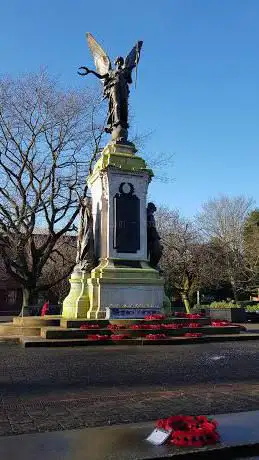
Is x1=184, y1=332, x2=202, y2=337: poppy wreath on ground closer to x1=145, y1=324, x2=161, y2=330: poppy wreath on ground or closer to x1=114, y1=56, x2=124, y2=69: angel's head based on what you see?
x1=145, y1=324, x2=161, y2=330: poppy wreath on ground

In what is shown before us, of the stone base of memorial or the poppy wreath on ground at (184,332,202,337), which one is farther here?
the stone base of memorial

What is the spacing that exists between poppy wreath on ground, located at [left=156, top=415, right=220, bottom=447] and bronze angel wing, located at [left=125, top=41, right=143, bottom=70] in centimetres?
1814

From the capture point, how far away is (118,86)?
66.1 feet

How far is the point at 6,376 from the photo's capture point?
883cm

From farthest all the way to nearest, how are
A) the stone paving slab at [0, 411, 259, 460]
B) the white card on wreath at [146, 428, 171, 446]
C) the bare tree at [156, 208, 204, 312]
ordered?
1. the bare tree at [156, 208, 204, 312]
2. the white card on wreath at [146, 428, 171, 446]
3. the stone paving slab at [0, 411, 259, 460]

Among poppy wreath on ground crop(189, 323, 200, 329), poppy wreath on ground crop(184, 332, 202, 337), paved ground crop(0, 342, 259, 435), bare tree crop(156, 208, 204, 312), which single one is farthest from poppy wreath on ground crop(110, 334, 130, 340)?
bare tree crop(156, 208, 204, 312)

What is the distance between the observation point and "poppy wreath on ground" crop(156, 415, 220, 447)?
15.0ft

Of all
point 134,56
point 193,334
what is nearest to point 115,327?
point 193,334

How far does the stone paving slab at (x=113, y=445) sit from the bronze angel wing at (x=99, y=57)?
18069 millimetres

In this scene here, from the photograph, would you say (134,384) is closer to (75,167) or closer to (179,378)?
(179,378)

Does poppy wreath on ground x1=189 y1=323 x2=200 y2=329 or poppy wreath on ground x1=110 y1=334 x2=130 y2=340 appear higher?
poppy wreath on ground x1=189 y1=323 x2=200 y2=329

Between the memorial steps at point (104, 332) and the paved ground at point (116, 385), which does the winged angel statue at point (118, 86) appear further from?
the paved ground at point (116, 385)

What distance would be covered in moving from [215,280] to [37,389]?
36723mm

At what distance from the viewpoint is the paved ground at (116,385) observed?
5977mm
